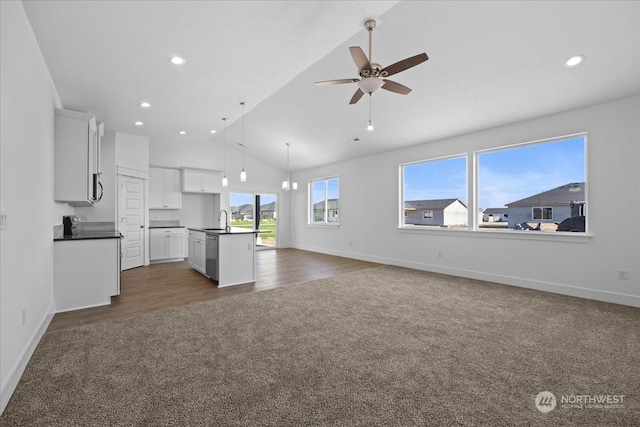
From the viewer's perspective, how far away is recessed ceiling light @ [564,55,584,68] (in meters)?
3.14

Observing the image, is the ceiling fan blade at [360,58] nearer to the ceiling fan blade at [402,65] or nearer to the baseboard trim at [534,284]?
the ceiling fan blade at [402,65]

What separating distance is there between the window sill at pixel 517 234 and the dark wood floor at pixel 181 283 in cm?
180

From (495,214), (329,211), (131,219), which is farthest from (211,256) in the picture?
(495,214)

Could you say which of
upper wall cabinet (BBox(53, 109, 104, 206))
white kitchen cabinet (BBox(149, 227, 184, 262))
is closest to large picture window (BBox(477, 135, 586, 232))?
upper wall cabinet (BBox(53, 109, 104, 206))

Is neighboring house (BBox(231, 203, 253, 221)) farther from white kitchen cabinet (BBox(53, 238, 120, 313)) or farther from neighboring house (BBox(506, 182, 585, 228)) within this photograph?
neighboring house (BBox(506, 182, 585, 228))

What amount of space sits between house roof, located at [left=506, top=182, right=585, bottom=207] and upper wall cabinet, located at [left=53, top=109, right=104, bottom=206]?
661cm

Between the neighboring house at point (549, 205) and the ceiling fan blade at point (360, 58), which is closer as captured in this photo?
the ceiling fan blade at point (360, 58)

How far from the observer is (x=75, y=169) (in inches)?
144

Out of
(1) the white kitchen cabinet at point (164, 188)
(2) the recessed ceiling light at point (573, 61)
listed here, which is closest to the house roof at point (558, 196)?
(2) the recessed ceiling light at point (573, 61)

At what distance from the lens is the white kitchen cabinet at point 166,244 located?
675 centimetres

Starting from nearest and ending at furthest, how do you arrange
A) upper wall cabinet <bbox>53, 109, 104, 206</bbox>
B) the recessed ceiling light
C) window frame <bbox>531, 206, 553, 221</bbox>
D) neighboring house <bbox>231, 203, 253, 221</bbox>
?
1. the recessed ceiling light
2. upper wall cabinet <bbox>53, 109, 104, 206</bbox>
3. window frame <bbox>531, 206, 553, 221</bbox>
4. neighboring house <bbox>231, 203, 253, 221</bbox>

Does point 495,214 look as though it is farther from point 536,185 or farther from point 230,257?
point 230,257

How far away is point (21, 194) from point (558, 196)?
254 inches

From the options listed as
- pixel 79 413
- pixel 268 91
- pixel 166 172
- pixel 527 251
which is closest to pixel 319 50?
pixel 268 91
